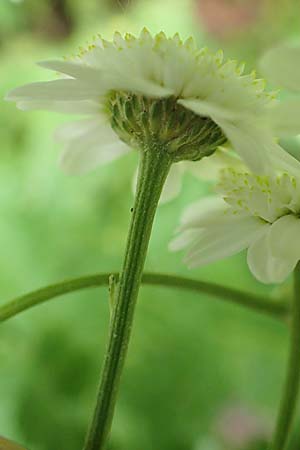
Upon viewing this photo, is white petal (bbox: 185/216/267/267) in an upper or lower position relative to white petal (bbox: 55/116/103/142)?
lower

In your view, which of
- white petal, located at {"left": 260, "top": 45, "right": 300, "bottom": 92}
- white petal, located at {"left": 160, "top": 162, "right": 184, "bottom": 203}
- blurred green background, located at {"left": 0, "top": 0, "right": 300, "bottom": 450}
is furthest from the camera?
blurred green background, located at {"left": 0, "top": 0, "right": 300, "bottom": 450}

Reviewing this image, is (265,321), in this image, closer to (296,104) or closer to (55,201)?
(55,201)

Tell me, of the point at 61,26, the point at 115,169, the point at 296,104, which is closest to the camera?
the point at 296,104

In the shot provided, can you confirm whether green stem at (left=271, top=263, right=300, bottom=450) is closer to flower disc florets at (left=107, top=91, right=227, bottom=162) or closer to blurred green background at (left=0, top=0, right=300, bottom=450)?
flower disc florets at (left=107, top=91, right=227, bottom=162)

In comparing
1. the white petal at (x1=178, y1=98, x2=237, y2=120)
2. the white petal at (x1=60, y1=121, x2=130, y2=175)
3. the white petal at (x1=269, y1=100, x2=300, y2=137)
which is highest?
the white petal at (x1=60, y1=121, x2=130, y2=175)

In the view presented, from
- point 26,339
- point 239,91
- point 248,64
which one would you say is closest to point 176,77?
point 239,91

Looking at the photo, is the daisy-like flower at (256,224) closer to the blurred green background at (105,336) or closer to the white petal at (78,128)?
the white petal at (78,128)

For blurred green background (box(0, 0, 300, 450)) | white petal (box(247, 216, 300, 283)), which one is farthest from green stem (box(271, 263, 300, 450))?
blurred green background (box(0, 0, 300, 450))
